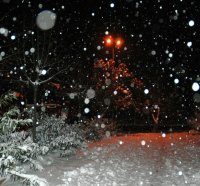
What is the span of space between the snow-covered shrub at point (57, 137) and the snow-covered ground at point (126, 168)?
55cm

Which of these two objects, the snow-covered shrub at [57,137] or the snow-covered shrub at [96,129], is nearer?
the snow-covered shrub at [57,137]

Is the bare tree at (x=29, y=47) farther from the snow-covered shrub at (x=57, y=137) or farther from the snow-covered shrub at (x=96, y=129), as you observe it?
the snow-covered shrub at (x=96, y=129)

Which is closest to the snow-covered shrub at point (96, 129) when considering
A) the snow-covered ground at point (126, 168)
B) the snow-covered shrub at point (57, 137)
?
the snow-covered ground at point (126, 168)

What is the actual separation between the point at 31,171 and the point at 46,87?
20376 mm

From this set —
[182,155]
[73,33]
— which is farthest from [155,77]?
[182,155]

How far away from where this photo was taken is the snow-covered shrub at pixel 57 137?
1563 centimetres

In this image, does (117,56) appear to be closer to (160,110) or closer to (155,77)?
(155,77)

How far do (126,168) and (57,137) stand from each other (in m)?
3.96

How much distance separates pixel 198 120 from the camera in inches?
1115

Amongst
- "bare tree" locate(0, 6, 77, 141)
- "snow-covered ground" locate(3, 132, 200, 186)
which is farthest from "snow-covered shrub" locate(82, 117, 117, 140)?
"bare tree" locate(0, 6, 77, 141)

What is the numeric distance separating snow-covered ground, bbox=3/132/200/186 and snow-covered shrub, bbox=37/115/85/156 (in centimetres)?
55

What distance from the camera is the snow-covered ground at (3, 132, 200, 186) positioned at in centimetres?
1095

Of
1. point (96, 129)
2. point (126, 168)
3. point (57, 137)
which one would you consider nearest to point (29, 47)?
point (57, 137)

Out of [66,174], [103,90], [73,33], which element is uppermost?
[73,33]
